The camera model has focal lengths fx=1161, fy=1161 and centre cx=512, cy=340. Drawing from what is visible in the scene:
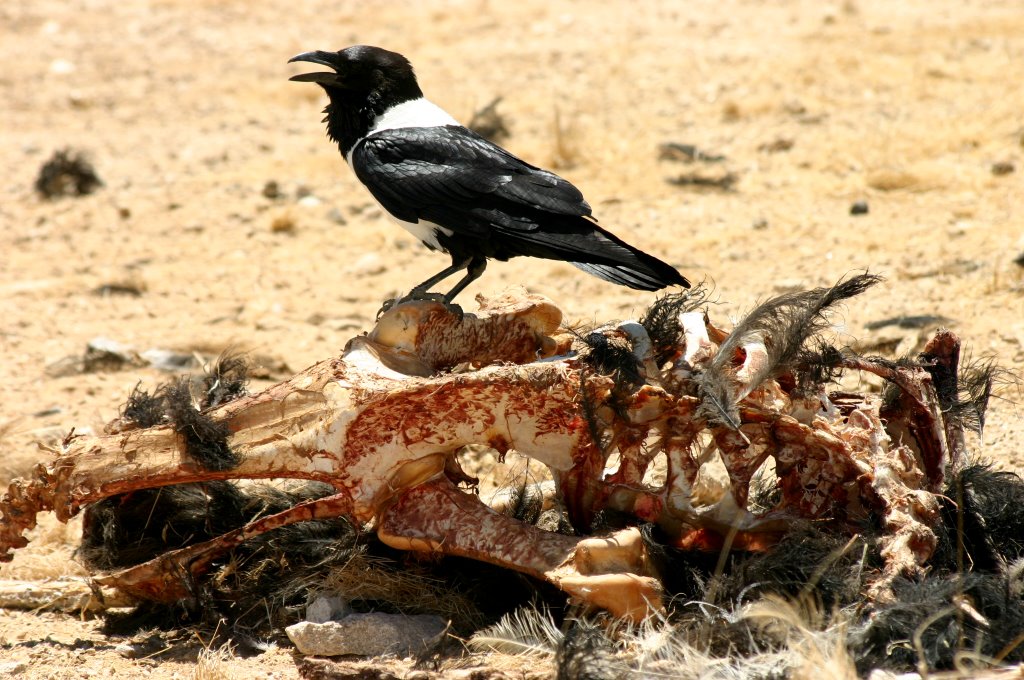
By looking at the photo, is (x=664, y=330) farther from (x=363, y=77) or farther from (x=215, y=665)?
(x=363, y=77)

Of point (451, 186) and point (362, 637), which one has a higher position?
point (451, 186)

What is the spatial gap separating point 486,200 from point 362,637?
183cm

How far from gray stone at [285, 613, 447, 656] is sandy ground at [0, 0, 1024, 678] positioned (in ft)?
0.41

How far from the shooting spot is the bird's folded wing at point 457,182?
4.55 meters

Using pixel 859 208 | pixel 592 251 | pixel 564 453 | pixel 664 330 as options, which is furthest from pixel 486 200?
pixel 859 208

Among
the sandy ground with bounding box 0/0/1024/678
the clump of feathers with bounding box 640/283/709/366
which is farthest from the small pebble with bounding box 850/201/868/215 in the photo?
the clump of feathers with bounding box 640/283/709/366

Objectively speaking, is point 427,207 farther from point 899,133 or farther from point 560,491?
point 899,133

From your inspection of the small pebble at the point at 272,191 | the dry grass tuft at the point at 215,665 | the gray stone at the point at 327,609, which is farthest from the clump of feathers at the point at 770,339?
the small pebble at the point at 272,191

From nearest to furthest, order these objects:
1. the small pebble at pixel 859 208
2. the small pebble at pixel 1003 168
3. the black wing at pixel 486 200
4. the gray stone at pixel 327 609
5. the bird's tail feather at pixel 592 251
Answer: the gray stone at pixel 327 609
the bird's tail feather at pixel 592 251
the black wing at pixel 486 200
the small pebble at pixel 859 208
the small pebble at pixel 1003 168

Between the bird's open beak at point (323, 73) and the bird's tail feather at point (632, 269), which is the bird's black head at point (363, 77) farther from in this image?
the bird's tail feather at point (632, 269)

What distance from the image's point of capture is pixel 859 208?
754 cm

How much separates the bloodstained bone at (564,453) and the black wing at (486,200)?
0.55 meters

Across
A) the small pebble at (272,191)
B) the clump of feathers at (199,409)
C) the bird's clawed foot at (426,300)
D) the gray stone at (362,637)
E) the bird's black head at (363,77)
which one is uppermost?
the bird's black head at (363,77)

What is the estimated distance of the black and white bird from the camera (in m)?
4.35
